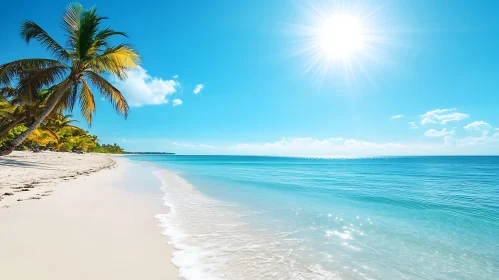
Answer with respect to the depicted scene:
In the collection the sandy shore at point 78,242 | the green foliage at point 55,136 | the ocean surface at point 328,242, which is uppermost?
the green foliage at point 55,136

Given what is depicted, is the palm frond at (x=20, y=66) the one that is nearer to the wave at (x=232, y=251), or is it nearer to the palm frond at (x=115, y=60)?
the palm frond at (x=115, y=60)

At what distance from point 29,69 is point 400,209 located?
15784mm

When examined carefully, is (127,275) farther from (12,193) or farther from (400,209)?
(400,209)

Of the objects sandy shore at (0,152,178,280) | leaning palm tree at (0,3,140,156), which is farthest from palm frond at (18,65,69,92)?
sandy shore at (0,152,178,280)

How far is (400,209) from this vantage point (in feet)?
30.8

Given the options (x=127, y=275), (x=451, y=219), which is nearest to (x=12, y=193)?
(x=127, y=275)

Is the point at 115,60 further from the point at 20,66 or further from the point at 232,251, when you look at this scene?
the point at 232,251

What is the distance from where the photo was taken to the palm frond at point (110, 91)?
10.3m

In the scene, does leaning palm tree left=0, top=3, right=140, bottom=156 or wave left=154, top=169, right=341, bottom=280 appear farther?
leaning palm tree left=0, top=3, right=140, bottom=156

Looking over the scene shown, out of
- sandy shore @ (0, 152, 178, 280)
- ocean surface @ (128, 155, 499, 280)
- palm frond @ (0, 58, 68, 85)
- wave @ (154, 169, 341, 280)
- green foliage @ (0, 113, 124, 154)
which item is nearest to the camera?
sandy shore @ (0, 152, 178, 280)

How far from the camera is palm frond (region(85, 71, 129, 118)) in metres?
10.3

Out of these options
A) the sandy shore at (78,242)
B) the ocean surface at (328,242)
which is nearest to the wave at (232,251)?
the ocean surface at (328,242)

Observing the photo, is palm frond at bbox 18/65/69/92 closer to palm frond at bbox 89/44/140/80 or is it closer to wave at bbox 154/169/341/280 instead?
palm frond at bbox 89/44/140/80

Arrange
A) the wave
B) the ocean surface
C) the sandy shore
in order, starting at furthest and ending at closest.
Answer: the ocean surface
the wave
the sandy shore
